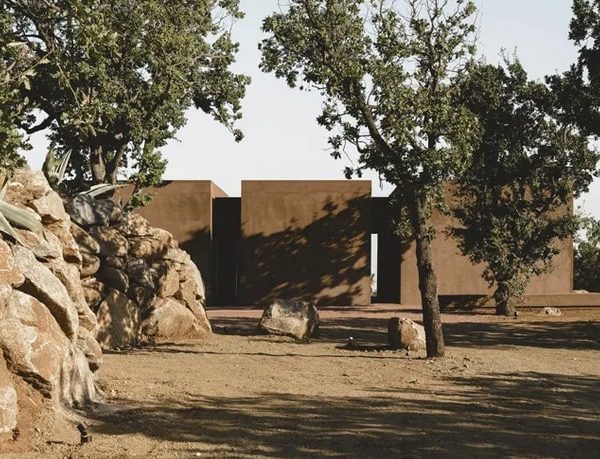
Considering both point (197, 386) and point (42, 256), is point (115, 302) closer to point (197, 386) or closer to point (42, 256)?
point (197, 386)

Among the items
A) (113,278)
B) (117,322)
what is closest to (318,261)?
(113,278)

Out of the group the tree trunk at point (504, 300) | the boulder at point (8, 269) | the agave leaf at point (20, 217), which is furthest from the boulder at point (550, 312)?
the boulder at point (8, 269)

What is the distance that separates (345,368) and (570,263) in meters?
20.0

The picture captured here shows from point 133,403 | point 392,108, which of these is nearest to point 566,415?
point 133,403

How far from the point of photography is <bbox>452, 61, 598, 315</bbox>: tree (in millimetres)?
25734

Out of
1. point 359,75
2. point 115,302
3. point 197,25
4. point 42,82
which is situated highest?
point 197,25

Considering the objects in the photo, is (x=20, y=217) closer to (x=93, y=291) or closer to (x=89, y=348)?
(x=89, y=348)

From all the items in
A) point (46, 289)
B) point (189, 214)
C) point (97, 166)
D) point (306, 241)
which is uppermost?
point (97, 166)

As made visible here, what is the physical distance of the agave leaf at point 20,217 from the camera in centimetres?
973

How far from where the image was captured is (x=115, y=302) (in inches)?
626

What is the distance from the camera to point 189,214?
31.8 m

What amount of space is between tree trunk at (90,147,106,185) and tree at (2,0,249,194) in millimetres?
30

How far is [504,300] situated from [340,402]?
16626 mm

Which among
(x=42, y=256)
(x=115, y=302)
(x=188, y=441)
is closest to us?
(x=188, y=441)
